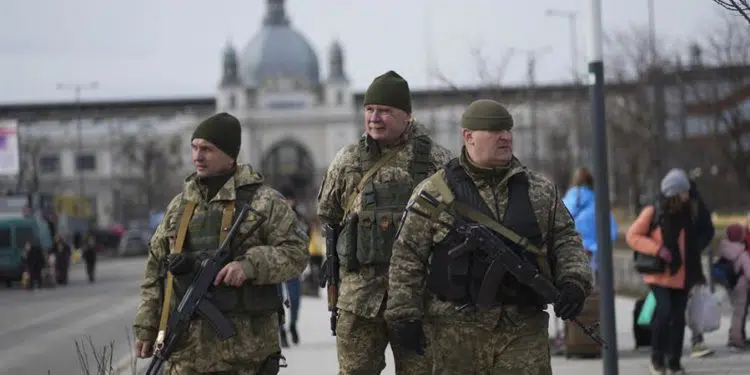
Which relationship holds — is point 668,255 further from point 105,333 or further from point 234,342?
point 105,333

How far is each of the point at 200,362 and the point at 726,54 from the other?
27.5 meters

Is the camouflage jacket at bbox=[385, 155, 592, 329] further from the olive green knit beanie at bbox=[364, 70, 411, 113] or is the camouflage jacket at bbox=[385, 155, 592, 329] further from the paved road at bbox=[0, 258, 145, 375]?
the paved road at bbox=[0, 258, 145, 375]

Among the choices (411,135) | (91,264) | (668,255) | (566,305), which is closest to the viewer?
(566,305)

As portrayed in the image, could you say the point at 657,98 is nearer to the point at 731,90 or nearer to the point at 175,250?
the point at 731,90

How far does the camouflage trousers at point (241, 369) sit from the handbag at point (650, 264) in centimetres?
510

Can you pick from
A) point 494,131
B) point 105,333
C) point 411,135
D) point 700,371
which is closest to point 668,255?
point 700,371

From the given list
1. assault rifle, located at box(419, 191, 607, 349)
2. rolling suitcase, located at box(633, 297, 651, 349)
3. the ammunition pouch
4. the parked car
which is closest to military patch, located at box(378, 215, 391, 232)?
the ammunition pouch

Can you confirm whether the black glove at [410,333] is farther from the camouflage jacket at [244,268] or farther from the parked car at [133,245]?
the parked car at [133,245]

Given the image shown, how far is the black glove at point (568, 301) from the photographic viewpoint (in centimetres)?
628

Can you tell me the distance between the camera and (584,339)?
1356 centimetres

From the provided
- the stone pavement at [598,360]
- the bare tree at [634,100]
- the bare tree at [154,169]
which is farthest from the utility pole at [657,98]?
the bare tree at [154,169]

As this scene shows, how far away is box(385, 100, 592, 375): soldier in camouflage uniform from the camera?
253 inches

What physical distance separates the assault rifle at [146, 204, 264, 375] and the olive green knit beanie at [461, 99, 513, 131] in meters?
1.20

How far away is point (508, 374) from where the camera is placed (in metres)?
6.38
